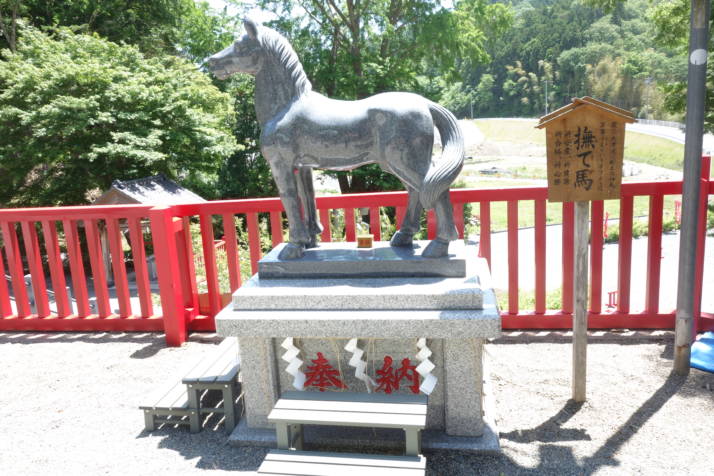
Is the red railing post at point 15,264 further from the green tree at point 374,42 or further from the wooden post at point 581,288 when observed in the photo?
the green tree at point 374,42

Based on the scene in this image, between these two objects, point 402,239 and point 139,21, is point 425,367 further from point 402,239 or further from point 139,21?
point 139,21

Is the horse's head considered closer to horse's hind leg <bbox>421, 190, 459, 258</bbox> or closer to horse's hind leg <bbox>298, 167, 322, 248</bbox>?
horse's hind leg <bbox>298, 167, 322, 248</bbox>

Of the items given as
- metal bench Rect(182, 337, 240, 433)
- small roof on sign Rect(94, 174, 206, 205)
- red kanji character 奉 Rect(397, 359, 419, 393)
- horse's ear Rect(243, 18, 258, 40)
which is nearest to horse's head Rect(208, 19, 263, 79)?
horse's ear Rect(243, 18, 258, 40)

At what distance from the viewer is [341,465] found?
2.44m

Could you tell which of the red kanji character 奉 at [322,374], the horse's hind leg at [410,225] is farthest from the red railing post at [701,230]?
the red kanji character 奉 at [322,374]

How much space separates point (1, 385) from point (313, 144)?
317 centimetres

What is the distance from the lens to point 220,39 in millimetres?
18547

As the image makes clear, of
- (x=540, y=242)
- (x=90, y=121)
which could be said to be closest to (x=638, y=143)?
(x=90, y=121)

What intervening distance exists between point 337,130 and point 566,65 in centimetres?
6995

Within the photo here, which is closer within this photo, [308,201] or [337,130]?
[337,130]

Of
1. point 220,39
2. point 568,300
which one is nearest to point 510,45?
point 220,39

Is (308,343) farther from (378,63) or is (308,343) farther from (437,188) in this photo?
(378,63)

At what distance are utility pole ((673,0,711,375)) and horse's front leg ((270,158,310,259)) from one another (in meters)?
2.49

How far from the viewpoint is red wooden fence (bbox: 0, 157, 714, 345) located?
169 inches
